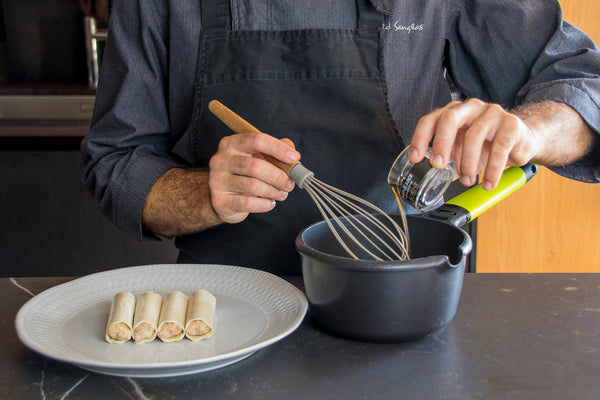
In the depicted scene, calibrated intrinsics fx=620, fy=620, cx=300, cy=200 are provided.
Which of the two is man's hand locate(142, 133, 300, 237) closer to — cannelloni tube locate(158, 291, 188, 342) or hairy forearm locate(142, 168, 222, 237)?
hairy forearm locate(142, 168, 222, 237)

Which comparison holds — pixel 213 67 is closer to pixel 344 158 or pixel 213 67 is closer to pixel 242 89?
pixel 242 89

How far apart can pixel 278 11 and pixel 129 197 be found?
0.39 meters

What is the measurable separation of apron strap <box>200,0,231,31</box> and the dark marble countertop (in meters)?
0.54

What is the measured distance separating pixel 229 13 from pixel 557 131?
0.55 m

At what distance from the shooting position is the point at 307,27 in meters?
1.04

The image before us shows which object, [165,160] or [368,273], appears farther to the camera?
[165,160]

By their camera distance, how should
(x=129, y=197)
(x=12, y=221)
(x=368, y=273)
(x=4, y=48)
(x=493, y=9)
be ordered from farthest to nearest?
(x=4, y=48) < (x=12, y=221) < (x=493, y=9) < (x=129, y=197) < (x=368, y=273)

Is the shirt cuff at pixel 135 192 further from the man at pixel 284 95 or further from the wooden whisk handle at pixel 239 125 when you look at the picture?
the wooden whisk handle at pixel 239 125

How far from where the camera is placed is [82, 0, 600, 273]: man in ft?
3.24

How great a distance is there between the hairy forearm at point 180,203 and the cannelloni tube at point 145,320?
0.26 metres

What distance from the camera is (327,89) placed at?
1.02 m

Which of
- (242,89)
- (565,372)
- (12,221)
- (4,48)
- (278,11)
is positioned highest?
(278,11)

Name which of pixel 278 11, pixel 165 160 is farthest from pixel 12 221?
pixel 278 11

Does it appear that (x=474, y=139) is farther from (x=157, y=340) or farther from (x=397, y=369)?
(x=157, y=340)
